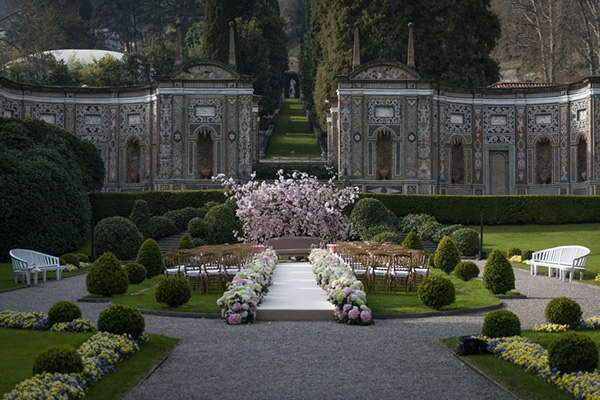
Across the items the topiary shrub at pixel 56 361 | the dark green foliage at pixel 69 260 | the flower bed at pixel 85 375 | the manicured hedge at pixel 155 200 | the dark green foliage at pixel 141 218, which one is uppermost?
the manicured hedge at pixel 155 200

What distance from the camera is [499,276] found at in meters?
16.9

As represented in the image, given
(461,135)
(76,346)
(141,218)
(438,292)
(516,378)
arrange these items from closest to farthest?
(516,378), (76,346), (438,292), (141,218), (461,135)

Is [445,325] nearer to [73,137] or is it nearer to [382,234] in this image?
[382,234]

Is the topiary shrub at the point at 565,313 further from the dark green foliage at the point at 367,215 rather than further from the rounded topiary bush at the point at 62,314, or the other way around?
the dark green foliage at the point at 367,215

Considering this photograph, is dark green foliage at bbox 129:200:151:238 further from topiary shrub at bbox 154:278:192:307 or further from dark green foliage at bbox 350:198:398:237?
topiary shrub at bbox 154:278:192:307

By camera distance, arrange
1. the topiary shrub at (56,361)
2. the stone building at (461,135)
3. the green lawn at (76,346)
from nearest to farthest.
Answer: the topiary shrub at (56,361), the green lawn at (76,346), the stone building at (461,135)

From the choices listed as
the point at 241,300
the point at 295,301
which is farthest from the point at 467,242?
the point at 241,300

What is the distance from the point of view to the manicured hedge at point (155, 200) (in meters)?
34.1

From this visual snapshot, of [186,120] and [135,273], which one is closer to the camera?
[135,273]

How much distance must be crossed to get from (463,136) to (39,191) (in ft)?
85.3

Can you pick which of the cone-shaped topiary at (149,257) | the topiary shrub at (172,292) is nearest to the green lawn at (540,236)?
the cone-shaped topiary at (149,257)

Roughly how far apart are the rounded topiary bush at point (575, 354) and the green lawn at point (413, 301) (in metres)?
5.79

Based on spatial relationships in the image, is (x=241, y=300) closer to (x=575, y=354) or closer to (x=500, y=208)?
(x=575, y=354)

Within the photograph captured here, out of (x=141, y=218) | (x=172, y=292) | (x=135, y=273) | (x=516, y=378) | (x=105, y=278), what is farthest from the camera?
(x=141, y=218)
